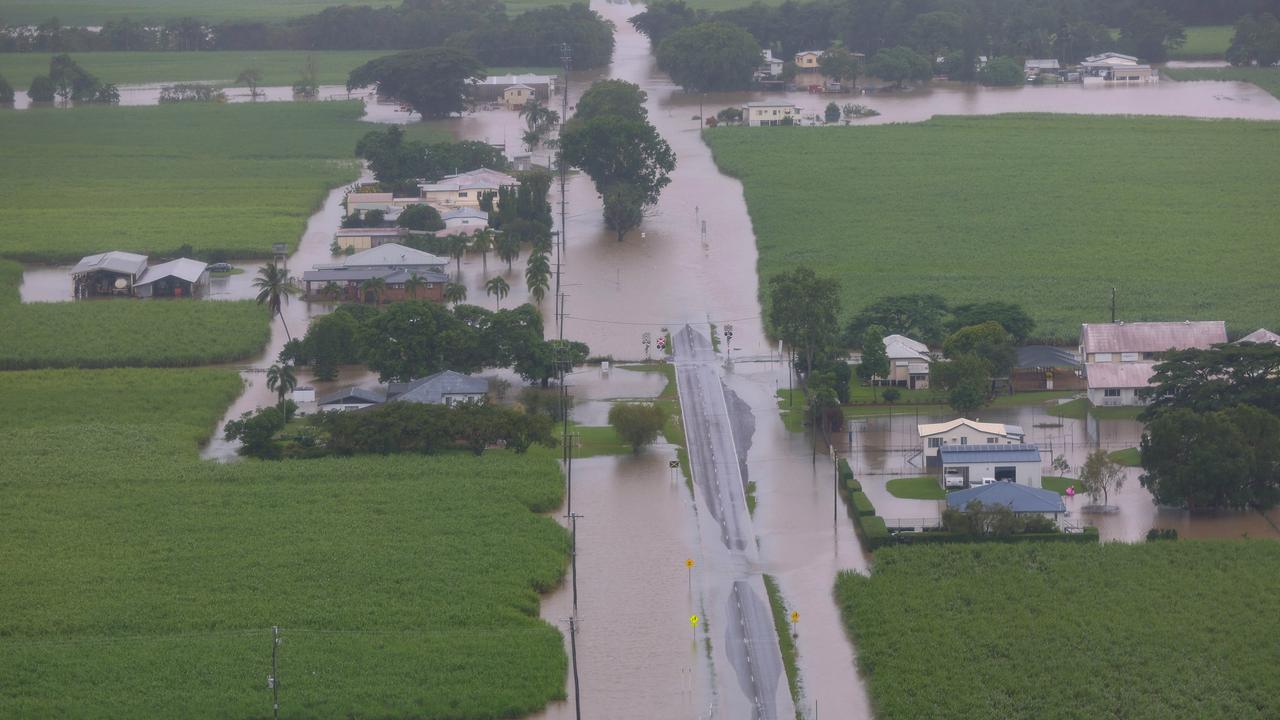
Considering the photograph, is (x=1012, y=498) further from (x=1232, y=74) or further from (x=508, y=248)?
(x=1232, y=74)

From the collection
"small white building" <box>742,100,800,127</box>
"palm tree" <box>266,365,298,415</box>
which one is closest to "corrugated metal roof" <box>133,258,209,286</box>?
"palm tree" <box>266,365,298,415</box>

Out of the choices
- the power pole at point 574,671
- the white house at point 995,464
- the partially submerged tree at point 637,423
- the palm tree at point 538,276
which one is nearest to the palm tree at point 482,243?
the palm tree at point 538,276

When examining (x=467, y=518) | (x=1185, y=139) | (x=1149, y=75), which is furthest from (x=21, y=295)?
(x=1149, y=75)

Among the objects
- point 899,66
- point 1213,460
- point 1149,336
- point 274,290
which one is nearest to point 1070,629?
point 1213,460

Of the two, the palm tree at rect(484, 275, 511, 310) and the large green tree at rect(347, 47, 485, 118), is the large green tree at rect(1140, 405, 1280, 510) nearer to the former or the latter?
the palm tree at rect(484, 275, 511, 310)

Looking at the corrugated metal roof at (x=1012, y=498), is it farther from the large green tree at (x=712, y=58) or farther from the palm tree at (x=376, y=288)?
the large green tree at (x=712, y=58)

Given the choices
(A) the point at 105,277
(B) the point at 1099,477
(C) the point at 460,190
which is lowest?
(B) the point at 1099,477
